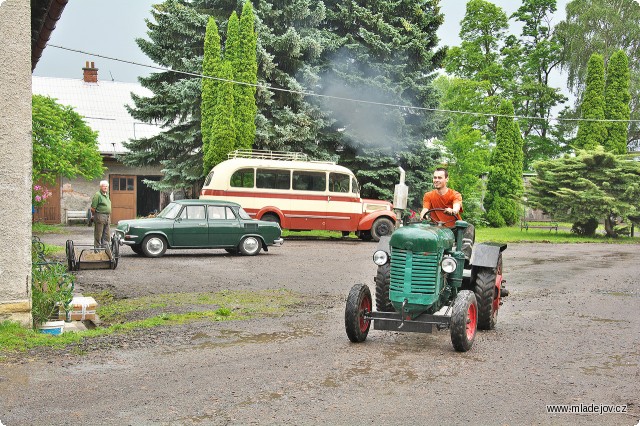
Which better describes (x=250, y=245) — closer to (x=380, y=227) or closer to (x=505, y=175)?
(x=380, y=227)

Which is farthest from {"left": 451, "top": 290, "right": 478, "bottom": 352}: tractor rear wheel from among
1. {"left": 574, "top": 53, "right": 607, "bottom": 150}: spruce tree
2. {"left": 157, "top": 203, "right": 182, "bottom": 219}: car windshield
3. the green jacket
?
{"left": 574, "top": 53, "right": 607, "bottom": 150}: spruce tree

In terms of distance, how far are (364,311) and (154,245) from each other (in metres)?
10.6

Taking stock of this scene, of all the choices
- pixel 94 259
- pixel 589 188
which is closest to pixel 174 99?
pixel 94 259

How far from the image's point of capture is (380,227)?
25297 millimetres

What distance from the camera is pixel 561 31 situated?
45.8 metres

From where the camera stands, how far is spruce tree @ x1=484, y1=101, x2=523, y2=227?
116 feet

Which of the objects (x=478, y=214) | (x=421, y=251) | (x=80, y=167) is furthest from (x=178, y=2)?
(x=421, y=251)

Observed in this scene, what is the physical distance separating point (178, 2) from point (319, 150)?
9004mm


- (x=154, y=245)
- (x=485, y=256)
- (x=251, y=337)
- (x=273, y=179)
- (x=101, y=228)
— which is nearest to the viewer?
(x=251, y=337)

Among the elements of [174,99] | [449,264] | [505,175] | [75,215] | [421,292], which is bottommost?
[75,215]

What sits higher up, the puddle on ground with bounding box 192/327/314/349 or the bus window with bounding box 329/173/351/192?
the bus window with bounding box 329/173/351/192

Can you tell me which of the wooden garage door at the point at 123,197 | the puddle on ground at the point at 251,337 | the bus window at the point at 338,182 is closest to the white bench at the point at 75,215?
the wooden garage door at the point at 123,197

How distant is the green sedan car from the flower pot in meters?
8.70

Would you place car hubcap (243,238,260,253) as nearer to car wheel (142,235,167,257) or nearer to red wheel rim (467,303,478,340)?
car wheel (142,235,167,257)
